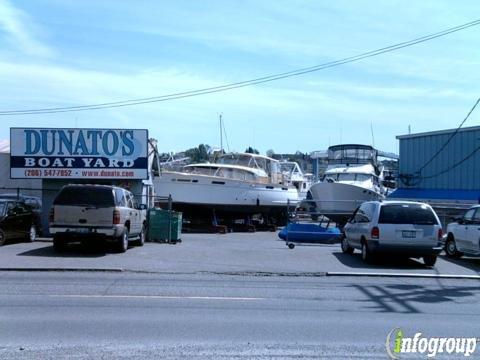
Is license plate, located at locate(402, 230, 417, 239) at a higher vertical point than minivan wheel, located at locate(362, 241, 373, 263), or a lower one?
higher

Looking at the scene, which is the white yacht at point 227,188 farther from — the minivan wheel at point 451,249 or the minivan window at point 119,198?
the minivan window at point 119,198

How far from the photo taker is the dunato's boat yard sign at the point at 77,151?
74.9ft

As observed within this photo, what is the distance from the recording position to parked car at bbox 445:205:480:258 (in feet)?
59.1

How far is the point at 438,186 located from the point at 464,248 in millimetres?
12095

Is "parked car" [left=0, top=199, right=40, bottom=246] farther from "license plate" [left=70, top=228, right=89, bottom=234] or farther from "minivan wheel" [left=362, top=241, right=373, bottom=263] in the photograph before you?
"minivan wheel" [left=362, top=241, right=373, bottom=263]

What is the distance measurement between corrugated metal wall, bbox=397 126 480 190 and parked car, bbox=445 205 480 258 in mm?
9334

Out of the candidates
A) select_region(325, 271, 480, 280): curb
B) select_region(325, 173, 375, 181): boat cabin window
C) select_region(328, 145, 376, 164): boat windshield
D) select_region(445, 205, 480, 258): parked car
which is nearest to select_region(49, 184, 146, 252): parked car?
select_region(325, 271, 480, 280): curb

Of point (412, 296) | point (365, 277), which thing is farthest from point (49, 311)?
point (365, 277)

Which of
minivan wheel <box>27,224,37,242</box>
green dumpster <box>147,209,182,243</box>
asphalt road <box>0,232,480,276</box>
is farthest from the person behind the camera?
green dumpster <box>147,209,182,243</box>

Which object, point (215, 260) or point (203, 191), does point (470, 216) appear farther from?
point (203, 191)

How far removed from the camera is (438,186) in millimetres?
30562

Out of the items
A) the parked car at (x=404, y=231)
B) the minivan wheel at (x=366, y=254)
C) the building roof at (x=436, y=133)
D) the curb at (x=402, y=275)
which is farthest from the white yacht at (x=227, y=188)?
the curb at (x=402, y=275)

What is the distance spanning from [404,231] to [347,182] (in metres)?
20.0

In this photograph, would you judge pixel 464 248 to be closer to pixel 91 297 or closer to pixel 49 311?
pixel 91 297
